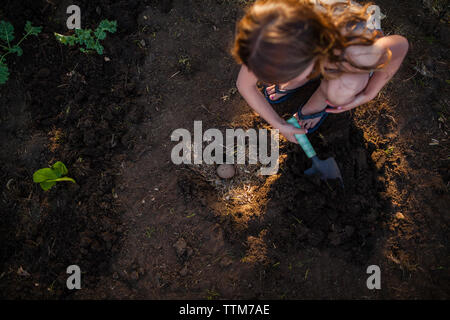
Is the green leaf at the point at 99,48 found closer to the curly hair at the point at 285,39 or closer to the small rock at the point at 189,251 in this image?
the curly hair at the point at 285,39

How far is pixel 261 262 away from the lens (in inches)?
74.7

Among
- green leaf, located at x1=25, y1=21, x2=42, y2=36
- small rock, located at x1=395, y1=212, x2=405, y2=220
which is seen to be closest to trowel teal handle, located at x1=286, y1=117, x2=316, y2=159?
small rock, located at x1=395, y1=212, x2=405, y2=220

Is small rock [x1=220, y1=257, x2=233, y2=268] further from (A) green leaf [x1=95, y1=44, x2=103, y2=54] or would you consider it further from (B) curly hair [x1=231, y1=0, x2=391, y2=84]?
(A) green leaf [x1=95, y1=44, x2=103, y2=54]

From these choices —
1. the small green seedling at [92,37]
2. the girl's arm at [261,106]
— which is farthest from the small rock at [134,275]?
the small green seedling at [92,37]

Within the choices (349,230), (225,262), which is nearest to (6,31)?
(225,262)

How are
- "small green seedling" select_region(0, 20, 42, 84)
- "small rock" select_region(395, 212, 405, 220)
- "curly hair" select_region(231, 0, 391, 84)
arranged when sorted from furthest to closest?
"small green seedling" select_region(0, 20, 42, 84)
"small rock" select_region(395, 212, 405, 220)
"curly hair" select_region(231, 0, 391, 84)

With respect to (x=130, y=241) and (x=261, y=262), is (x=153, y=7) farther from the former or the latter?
(x=261, y=262)

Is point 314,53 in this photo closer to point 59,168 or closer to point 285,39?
point 285,39

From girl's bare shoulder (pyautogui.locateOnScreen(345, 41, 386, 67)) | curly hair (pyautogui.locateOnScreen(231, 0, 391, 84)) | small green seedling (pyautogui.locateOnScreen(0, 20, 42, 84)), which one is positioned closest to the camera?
curly hair (pyautogui.locateOnScreen(231, 0, 391, 84))

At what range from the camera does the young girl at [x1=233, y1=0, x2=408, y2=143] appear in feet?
4.18

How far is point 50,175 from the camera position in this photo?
189 centimetres

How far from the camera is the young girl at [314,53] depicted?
50.1 inches

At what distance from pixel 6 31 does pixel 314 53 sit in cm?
215

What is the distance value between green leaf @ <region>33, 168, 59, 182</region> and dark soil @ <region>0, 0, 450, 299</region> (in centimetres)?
14
